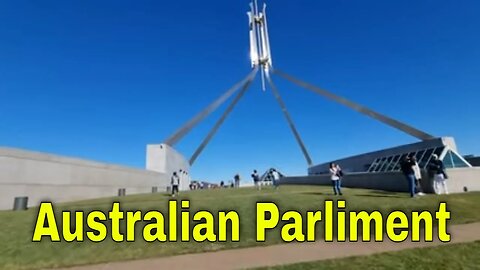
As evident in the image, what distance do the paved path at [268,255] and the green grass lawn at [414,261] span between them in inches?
11.1

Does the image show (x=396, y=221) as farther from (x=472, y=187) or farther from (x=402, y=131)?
(x=402, y=131)

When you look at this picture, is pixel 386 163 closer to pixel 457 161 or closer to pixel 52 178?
pixel 457 161

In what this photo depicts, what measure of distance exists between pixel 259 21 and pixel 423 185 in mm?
48179

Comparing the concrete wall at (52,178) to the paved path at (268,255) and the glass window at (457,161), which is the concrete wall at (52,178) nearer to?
the paved path at (268,255)

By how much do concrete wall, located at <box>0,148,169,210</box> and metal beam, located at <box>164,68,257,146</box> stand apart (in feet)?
45.9

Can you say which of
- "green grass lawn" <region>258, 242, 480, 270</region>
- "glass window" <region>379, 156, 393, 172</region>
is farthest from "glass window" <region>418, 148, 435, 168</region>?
"green grass lawn" <region>258, 242, 480, 270</region>

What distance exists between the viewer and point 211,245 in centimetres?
750

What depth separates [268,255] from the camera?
6.55m

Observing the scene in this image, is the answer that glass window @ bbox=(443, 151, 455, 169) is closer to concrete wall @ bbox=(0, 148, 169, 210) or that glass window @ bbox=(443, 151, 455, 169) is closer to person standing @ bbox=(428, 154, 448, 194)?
person standing @ bbox=(428, 154, 448, 194)

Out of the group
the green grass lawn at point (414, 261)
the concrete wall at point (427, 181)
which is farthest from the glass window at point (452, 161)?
the green grass lawn at point (414, 261)

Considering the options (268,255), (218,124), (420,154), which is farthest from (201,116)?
(268,255)

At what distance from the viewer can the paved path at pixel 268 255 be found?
6.12 m

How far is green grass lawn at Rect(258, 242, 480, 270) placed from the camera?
5.57 meters

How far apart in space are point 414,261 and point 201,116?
42.9 metres
